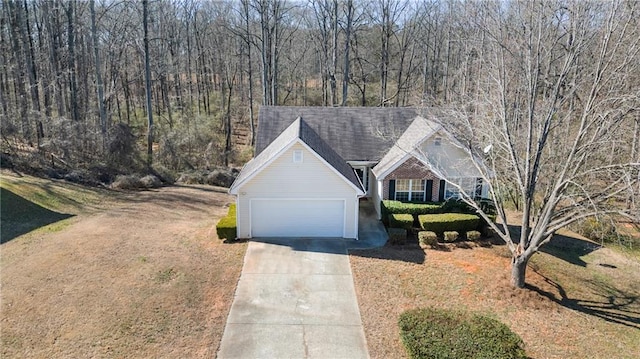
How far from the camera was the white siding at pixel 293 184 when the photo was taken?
16.5 meters

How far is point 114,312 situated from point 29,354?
2.10m

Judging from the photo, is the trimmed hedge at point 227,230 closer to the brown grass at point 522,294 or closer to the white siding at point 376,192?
the brown grass at point 522,294

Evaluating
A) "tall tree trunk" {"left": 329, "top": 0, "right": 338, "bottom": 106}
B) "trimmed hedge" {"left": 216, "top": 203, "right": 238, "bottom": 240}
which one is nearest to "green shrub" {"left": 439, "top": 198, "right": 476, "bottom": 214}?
"trimmed hedge" {"left": 216, "top": 203, "right": 238, "bottom": 240}

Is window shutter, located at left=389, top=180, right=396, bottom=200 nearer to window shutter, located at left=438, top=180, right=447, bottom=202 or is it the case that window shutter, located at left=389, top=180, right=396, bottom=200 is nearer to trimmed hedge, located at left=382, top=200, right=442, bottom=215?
trimmed hedge, located at left=382, top=200, right=442, bottom=215

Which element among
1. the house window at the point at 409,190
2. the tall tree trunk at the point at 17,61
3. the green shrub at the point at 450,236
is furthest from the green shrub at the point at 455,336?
the tall tree trunk at the point at 17,61

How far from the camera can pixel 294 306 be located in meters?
12.2

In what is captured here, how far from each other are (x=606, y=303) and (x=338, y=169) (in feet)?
33.5

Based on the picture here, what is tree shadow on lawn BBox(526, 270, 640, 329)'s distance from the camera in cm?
1249

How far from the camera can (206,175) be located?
1061 inches

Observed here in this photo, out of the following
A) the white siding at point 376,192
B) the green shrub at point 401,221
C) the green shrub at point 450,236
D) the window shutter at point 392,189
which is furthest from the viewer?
the white siding at point 376,192

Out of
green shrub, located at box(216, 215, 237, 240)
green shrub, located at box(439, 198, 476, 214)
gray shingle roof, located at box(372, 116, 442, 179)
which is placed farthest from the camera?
gray shingle roof, located at box(372, 116, 442, 179)

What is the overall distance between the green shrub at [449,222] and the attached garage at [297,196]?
309 cm

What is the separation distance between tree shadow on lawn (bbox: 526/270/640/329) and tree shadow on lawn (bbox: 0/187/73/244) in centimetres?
1882

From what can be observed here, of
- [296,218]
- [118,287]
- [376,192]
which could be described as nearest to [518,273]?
[296,218]
